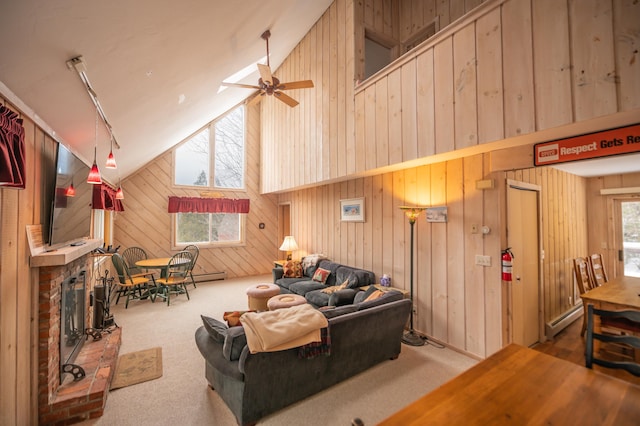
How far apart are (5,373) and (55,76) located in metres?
1.80

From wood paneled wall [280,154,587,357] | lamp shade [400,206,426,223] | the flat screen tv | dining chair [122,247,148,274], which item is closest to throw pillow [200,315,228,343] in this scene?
the flat screen tv

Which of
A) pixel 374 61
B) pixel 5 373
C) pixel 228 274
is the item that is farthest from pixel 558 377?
pixel 228 274

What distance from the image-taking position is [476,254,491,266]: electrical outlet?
3031 millimetres

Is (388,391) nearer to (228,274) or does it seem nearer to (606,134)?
(606,134)

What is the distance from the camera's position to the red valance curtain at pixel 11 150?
4.13ft

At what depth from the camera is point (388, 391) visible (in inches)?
99.0

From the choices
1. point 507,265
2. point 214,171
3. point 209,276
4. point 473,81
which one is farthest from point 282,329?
point 214,171

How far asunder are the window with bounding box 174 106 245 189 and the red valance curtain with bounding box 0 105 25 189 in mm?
5768

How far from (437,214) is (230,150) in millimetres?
6020

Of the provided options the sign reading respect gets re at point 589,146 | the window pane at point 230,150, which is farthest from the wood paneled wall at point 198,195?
the sign reading respect gets re at point 589,146

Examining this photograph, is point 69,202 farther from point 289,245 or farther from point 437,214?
point 289,245

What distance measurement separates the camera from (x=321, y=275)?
5.06 metres

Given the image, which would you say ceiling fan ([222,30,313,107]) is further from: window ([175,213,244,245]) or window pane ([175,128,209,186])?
window ([175,213,244,245])

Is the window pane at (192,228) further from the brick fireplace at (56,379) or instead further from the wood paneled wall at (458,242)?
the brick fireplace at (56,379)
